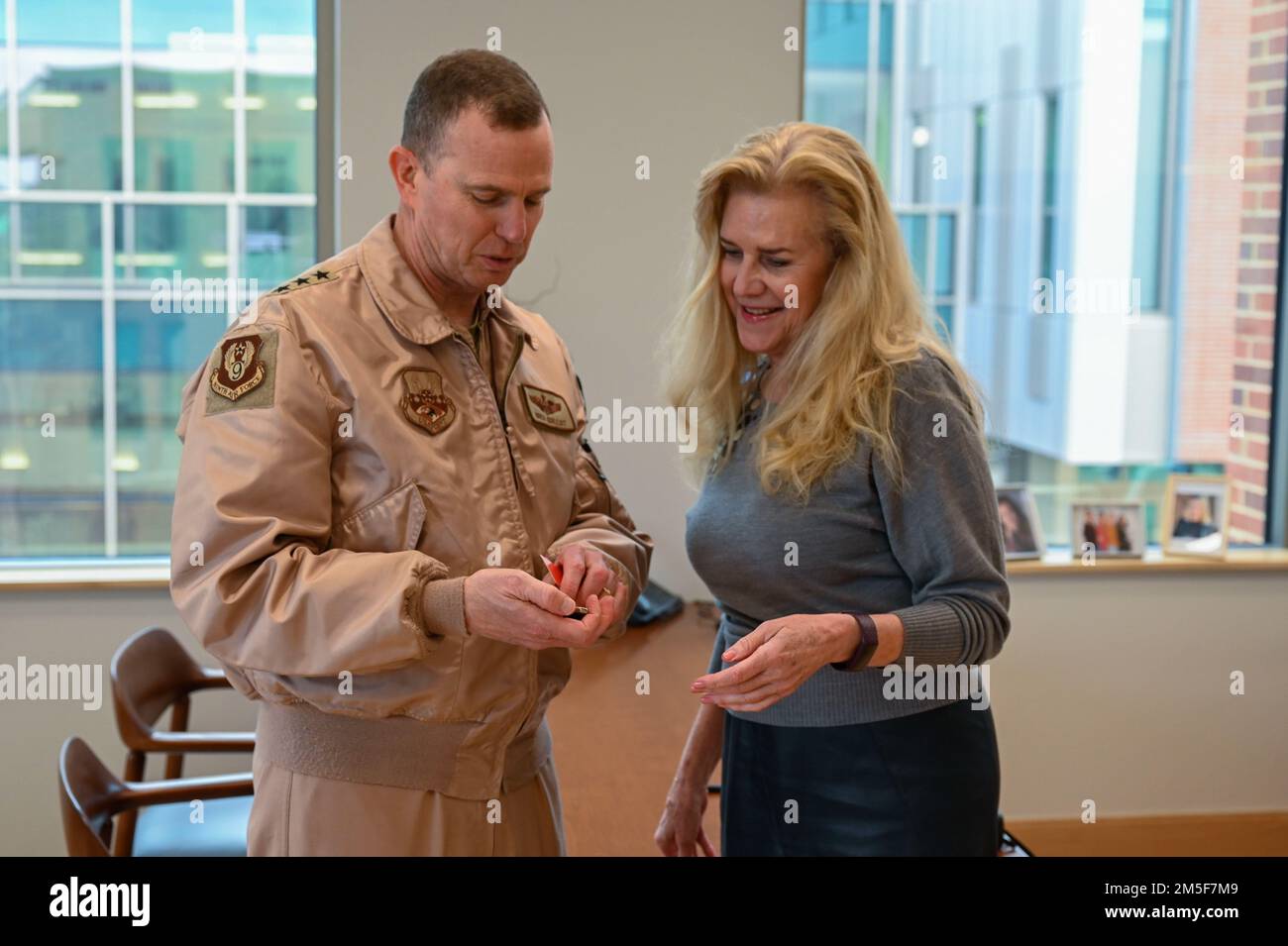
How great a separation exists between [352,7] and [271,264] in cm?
75

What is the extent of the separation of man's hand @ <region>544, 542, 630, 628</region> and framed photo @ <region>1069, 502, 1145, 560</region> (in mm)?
2842

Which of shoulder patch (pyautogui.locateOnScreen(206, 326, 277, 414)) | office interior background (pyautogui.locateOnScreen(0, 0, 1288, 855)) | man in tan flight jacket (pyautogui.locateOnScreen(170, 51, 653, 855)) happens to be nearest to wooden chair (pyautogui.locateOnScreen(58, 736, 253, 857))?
man in tan flight jacket (pyautogui.locateOnScreen(170, 51, 653, 855))

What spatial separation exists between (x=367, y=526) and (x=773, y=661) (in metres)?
0.48

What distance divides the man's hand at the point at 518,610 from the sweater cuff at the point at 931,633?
0.45 m

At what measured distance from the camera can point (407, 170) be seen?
5.13ft

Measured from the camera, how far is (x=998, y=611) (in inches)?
65.6

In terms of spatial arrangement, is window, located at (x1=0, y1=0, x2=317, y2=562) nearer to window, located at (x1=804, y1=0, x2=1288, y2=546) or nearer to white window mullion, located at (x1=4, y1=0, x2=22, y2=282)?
white window mullion, located at (x1=4, y1=0, x2=22, y2=282)

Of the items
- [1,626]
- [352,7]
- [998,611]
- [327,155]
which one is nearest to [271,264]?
[327,155]

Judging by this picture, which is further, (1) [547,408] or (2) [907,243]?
(2) [907,243]

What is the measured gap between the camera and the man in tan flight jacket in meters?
1.36

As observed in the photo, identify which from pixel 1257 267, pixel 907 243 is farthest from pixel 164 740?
pixel 1257 267

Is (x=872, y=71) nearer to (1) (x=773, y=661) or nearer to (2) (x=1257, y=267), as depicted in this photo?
(2) (x=1257, y=267)
